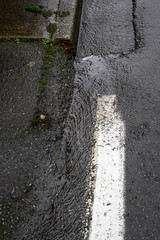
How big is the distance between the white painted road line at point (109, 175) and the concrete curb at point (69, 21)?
1.07 metres

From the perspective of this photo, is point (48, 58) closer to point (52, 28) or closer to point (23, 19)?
point (52, 28)

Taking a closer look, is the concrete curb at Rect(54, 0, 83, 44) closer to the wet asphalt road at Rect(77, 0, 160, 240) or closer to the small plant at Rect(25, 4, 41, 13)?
the wet asphalt road at Rect(77, 0, 160, 240)

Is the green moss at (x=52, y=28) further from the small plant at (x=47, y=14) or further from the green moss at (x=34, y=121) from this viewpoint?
the green moss at (x=34, y=121)

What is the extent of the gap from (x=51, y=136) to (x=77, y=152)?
291 mm

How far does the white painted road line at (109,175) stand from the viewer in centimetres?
175

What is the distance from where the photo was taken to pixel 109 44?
115 inches

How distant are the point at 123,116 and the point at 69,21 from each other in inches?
63.2

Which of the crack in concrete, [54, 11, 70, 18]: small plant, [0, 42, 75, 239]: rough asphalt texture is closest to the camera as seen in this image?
[0, 42, 75, 239]: rough asphalt texture

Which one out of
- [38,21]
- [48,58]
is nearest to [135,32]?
[48,58]

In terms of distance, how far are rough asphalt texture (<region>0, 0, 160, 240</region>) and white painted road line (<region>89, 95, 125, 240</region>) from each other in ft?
0.18

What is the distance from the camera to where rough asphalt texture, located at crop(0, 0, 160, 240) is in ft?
5.85

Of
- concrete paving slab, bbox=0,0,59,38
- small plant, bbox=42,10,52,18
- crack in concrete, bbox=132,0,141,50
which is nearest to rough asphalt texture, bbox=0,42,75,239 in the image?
concrete paving slab, bbox=0,0,59,38

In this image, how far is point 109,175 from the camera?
6.48 ft

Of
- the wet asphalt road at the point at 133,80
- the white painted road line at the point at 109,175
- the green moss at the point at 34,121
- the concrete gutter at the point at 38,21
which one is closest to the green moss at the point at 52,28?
the concrete gutter at the point at 38,21
